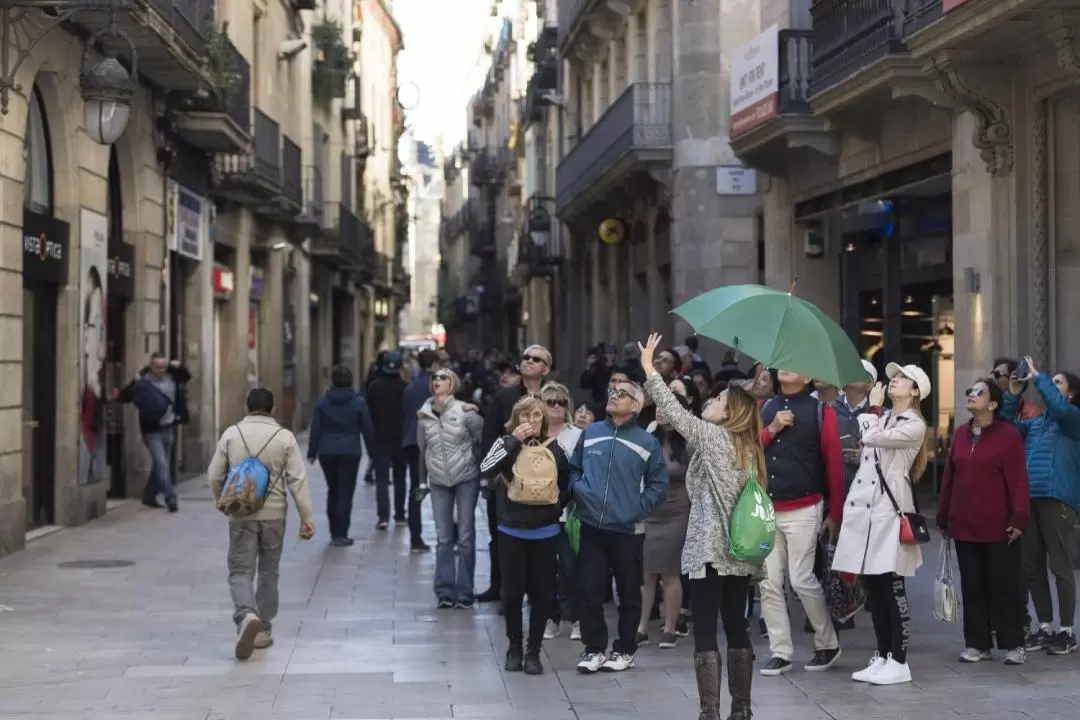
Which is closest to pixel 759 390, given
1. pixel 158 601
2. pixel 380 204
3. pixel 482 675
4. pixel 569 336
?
pixel 482 675

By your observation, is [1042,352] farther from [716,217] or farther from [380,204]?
[380,204]

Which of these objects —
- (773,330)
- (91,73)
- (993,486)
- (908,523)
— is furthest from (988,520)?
(91,73)

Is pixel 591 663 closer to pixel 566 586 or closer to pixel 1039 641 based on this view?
pixel 566 586

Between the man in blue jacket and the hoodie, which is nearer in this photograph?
the man in blue jacket

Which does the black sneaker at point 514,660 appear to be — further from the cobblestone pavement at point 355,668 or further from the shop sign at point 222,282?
the shop sign at point 222,282

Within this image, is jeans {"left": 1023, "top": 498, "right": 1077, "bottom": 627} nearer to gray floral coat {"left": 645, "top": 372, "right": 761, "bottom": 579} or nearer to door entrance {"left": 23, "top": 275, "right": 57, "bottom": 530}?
gray floral coat {"left": 645, "top": 372, "right": 761, "bottom": 579}

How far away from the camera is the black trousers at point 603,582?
370 inches

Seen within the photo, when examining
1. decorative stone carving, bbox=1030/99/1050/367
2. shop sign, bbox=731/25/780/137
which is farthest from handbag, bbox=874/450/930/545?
shop sign, bbox=731/25/780/137

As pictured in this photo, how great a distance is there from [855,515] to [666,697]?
1445 mm

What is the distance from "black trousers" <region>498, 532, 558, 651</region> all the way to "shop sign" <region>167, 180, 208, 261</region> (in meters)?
13.9

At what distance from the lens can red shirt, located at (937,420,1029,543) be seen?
9438 millimetres

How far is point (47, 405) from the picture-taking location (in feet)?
55.0

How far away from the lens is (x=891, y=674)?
8.98 meters

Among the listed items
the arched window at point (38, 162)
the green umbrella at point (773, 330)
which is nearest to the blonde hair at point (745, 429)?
the green umbrella at point (773, 330)
